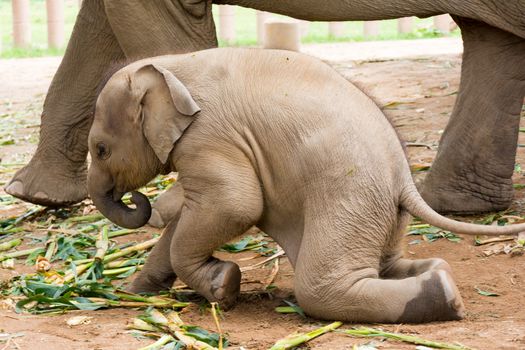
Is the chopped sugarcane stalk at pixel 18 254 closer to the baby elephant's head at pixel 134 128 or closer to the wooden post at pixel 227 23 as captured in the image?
the baby elephant's head at pixel 134 128

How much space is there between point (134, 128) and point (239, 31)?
16.4 metres

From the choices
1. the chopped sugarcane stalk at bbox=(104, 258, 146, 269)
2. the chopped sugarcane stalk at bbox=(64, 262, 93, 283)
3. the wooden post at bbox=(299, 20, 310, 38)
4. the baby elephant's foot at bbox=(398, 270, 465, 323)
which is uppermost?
the baby elephant's foot at bbox=(398, 270, 465, 323)

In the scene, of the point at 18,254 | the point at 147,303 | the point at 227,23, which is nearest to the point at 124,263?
the point at 18,254

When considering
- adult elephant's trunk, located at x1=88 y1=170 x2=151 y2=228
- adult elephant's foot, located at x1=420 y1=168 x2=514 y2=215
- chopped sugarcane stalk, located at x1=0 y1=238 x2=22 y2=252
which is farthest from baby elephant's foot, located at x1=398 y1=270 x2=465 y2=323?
chopped sugarcane stalk, located at x1=0 y1=238 x2=22 y2=252

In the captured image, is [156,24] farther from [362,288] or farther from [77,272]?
[362,288]

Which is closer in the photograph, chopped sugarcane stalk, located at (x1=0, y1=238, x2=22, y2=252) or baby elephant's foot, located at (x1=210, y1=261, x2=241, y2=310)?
baby elephant's foot, located at (x1=210, y1=261, x2=241, y2=310)

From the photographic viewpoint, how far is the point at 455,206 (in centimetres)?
471

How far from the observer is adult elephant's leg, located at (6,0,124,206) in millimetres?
5285

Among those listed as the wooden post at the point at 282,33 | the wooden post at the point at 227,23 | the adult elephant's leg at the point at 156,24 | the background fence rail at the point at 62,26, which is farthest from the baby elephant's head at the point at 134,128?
the wooden post at the point at 227,23

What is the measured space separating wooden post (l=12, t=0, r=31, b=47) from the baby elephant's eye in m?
14.2

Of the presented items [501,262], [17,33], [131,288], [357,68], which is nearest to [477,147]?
[501,262]

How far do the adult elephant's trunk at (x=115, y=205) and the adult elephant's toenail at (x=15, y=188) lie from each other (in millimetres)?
1598

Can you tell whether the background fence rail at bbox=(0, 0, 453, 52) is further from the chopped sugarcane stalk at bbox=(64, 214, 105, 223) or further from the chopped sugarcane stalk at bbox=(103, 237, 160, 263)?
the chopped sugarcane stalk at bbox=(103, 237, 160, 263)

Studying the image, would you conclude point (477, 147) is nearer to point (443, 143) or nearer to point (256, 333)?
point (443, 143)
